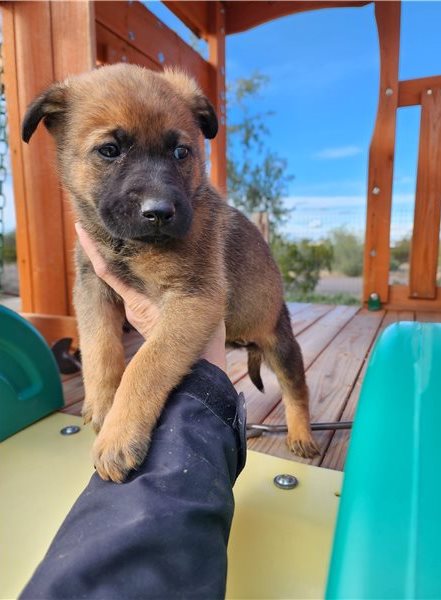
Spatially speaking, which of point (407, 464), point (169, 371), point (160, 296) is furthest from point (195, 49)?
point (407, 464)

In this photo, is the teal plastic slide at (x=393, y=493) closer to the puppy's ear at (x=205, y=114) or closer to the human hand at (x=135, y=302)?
the human hand at (x=135, y=302)

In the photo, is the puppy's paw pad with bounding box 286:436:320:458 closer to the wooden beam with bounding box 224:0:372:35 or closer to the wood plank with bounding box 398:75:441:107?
the wood plank with bounding box 398:75:441:107

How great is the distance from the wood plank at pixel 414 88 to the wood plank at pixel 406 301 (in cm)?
198

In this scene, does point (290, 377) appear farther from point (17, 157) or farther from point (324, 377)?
point (17, 157)

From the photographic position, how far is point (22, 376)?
228cm

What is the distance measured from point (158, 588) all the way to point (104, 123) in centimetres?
131

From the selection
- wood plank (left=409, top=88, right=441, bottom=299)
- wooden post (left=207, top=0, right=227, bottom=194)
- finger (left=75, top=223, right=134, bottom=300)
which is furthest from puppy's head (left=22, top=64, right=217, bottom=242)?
wood plank (left=409, top=88, right=441, bottom=299)

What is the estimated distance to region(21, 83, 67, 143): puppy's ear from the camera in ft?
5.28

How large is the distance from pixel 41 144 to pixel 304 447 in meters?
2.54

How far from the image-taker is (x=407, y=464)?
0.89 m

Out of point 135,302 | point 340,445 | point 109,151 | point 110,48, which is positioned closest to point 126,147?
point 109,151

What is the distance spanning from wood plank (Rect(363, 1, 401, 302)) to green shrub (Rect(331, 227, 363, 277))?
1.38m

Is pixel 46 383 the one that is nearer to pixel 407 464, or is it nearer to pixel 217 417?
pixel 217 417

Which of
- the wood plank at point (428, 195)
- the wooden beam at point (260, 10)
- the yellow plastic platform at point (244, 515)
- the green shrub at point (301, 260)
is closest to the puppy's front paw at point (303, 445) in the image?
the yellow plastic platform at point (244, 515)
